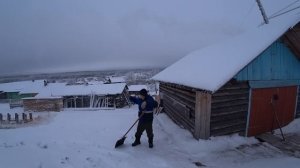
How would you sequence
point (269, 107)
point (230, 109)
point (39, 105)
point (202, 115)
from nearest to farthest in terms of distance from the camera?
point (202, 115), point (230, 109), point (269, 107), point (39, 105)

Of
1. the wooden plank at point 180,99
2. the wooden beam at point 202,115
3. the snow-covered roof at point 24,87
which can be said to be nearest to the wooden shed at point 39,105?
the snow-covered roof at point 24,87

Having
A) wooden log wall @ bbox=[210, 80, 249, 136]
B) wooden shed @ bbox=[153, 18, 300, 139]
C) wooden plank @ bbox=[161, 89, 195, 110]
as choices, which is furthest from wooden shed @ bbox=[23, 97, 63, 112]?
wooden log wall @ bbox=[210, 80, 249, 136]

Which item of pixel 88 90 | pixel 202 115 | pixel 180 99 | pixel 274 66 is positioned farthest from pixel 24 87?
pixel 274 66

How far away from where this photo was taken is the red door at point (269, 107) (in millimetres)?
9344

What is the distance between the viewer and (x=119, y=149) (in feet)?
24.7

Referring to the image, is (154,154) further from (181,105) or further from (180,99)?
(180,99)

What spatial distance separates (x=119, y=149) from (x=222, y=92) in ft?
13.2

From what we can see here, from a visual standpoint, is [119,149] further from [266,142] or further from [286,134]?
[286,134]

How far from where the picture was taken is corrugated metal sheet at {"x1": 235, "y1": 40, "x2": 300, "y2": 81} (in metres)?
8.86

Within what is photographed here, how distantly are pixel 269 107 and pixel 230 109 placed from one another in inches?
71.2

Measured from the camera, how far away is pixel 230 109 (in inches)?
356

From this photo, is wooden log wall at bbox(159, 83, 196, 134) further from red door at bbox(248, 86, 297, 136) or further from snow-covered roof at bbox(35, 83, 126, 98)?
snow-covered roof at bbox(35, 83, 126, 98)

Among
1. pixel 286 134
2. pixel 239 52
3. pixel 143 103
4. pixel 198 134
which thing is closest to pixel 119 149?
pixel 143 103

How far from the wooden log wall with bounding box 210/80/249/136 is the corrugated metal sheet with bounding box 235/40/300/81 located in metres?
0.48
